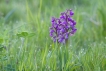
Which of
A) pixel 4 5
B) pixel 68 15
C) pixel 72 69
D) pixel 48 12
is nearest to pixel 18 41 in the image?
pixel 68 15

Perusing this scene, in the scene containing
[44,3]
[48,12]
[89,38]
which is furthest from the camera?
[44,3]

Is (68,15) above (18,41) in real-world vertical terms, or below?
above

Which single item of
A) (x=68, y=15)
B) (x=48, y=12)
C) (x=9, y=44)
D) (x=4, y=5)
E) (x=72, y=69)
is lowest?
(x=72, y=69)

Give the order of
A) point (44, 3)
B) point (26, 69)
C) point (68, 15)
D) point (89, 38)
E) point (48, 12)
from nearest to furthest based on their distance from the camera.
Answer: point (26, 69), point (68, 15), point (89, 38), point (48, 12), point (44, 3)

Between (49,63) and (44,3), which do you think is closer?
(49,63)

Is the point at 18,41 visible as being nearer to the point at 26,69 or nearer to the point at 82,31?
the point at 26,69

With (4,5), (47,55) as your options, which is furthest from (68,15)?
(4,5)
